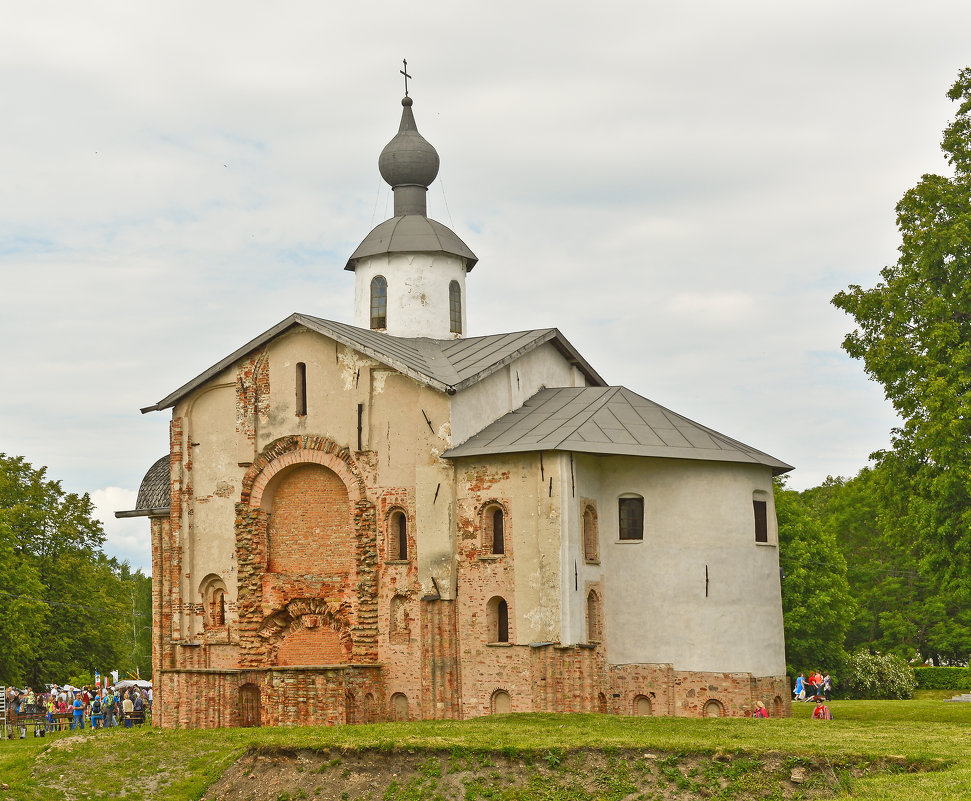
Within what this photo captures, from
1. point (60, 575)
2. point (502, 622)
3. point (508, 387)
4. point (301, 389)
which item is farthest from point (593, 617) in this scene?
point (60, 575)

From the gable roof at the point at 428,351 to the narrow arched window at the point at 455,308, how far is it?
935 mm

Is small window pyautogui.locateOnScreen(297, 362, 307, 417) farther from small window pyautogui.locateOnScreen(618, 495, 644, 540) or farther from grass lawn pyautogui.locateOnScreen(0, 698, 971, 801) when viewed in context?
grass lawn pyautogui.locateOnScreen(0, 698, 971, 801)

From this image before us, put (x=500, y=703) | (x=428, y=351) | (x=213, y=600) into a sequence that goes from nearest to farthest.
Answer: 1. (x=500, y=703)
2. (x=213, y=600)
3. (x=428, y=351)

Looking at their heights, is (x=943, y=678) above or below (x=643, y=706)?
below

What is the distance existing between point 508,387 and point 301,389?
4572 millimetres

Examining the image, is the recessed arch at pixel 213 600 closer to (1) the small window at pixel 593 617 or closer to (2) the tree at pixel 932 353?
(1) the small window at pixel 593 617

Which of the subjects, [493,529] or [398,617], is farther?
[398,617]

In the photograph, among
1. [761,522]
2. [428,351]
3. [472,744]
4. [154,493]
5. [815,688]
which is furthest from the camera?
[815,688]

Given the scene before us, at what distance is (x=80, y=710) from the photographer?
2728 centimetres

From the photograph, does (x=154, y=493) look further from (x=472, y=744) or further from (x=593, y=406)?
(x=472, y=744)

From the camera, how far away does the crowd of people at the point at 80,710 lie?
27.5 m

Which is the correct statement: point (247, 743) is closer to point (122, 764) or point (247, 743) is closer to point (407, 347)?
point (122, 764)

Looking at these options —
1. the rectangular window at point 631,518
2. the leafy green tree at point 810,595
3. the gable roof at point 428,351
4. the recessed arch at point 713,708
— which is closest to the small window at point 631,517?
the rectangular window at point 631,518

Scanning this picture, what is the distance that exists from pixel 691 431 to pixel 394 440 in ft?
20.6
